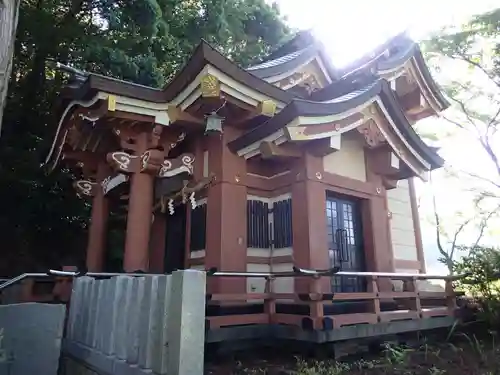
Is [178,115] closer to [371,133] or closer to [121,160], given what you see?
[121,160]

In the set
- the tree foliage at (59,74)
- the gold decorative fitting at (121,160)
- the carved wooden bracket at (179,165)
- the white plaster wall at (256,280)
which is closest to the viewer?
the white plaster wall at (256,280)

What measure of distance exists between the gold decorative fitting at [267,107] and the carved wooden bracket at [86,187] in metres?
4.83

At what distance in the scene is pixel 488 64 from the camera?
48.1 feet

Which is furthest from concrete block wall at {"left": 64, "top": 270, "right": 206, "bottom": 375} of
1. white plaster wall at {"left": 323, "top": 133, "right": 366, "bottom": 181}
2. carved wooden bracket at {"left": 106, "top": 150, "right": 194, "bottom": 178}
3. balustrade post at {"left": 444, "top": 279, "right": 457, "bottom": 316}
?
balustrade post at {"left": 444, "top": 279, "right": 457, "bottom": 316}

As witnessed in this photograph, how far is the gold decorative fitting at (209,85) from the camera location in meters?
5.68

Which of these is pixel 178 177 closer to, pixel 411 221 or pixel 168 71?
pixel 411 221

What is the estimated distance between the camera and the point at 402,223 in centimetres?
853

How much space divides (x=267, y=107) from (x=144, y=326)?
4045 millimetres

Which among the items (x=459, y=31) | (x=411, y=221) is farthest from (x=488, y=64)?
(x=411, y=221)

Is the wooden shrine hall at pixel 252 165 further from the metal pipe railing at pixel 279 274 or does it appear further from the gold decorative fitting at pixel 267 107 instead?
the metal pipe railing at pixel 279 274

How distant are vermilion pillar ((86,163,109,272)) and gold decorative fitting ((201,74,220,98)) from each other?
426 cm

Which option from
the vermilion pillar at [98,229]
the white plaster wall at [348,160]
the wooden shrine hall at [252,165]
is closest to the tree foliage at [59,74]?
the vermilion pillar at [98,229]

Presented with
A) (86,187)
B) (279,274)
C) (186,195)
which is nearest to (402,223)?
(279,274)

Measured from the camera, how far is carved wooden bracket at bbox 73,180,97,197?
904cm
